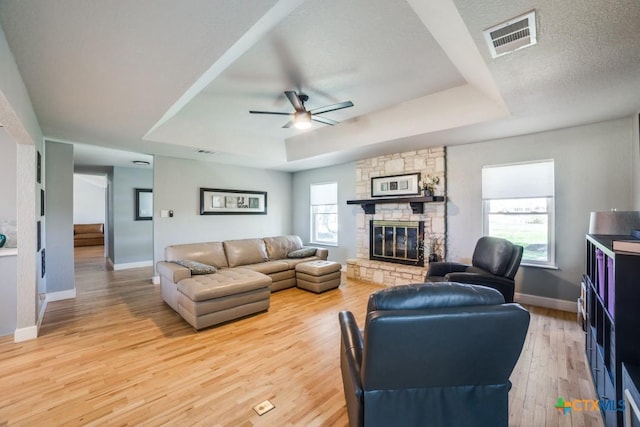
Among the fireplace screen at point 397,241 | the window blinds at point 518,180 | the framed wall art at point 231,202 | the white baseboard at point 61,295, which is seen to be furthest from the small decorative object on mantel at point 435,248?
the white baseboard at point 61,295

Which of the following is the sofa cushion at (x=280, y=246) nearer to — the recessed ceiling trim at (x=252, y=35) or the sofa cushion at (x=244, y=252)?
the sofa cushion at (x=244, y=252)

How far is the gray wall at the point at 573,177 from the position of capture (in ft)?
11.1

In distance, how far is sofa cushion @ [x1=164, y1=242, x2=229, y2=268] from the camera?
4215 millimetres

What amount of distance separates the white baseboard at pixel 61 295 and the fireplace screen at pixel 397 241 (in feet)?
17.5

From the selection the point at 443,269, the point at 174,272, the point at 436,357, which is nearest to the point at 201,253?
the point at 174,272

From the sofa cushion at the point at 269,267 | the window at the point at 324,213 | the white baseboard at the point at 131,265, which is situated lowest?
the white baseboard at the point at 131,265

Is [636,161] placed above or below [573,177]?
above

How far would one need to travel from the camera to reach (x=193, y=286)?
325 centimetres

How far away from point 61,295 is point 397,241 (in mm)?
5861

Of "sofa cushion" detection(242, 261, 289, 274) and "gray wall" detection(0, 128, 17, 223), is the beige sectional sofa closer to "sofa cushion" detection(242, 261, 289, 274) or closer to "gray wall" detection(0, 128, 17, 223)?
"sofa cushion" detection(242, 261, 289, 274)

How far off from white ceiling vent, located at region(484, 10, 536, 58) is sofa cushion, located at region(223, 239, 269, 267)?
4373mm

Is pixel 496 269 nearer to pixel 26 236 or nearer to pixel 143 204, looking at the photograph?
pixel 26 236

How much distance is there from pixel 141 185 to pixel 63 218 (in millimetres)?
3062

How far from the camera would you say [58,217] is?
4406 mm
